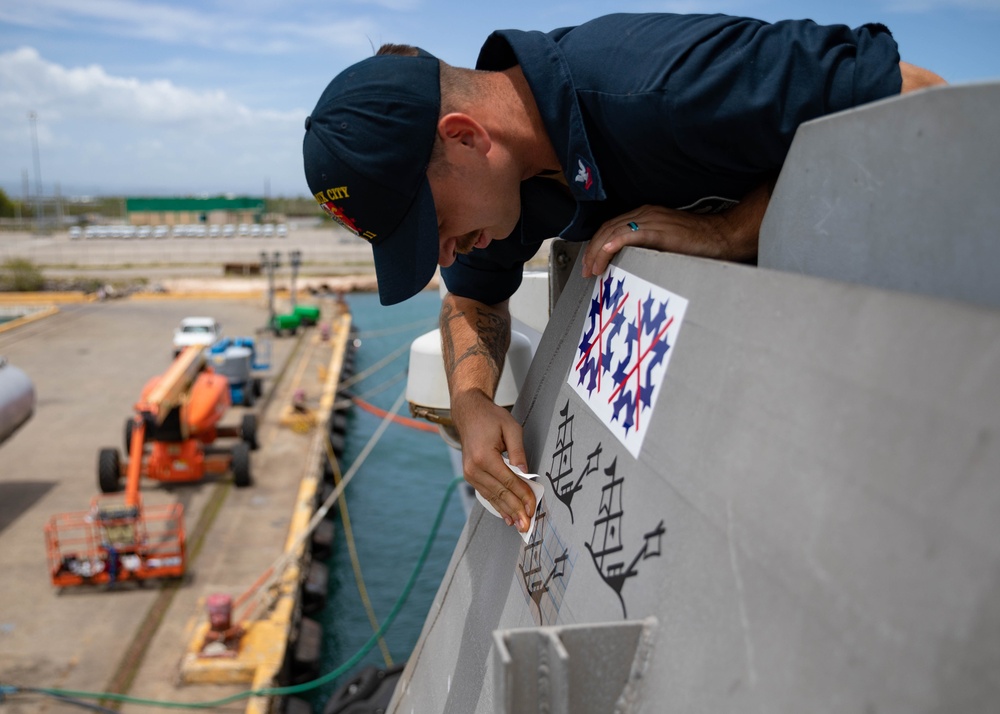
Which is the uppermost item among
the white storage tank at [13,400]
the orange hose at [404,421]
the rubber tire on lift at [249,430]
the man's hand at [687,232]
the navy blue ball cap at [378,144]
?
the navy blue ball cap at [378,144]

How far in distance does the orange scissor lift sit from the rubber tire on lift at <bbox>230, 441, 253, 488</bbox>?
0.06 ft

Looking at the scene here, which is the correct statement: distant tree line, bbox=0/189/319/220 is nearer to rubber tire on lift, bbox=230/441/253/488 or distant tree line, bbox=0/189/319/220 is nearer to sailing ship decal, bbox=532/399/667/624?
rubber tire on lift, bbox=230/441/253/488

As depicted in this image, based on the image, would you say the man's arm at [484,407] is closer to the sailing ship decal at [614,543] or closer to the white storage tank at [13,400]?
the sailing ship decal at [614,543]

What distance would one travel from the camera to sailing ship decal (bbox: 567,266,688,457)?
1.49 meters

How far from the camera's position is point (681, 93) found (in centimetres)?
177

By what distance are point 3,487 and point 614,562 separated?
50.7 ft

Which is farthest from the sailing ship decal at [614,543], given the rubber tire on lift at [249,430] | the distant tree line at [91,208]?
the distant tree line at [91,208]

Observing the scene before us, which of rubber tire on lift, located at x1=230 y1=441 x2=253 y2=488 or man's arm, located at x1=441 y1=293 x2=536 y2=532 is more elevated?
man's arm, located at x1=441 y1=293 x2=536 y2=532

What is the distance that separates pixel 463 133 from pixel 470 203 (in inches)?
7.3

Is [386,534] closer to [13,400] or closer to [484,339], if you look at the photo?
[13,400]

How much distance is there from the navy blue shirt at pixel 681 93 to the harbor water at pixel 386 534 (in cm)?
755

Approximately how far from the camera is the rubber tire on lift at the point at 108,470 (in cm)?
1305

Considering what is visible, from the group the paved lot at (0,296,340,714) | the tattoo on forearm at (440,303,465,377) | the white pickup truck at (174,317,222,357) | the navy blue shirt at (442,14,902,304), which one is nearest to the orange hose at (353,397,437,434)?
the paved lot at (0,296,340,714)

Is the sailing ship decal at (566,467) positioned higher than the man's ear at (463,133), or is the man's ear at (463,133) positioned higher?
the man's ear at (463,133)
